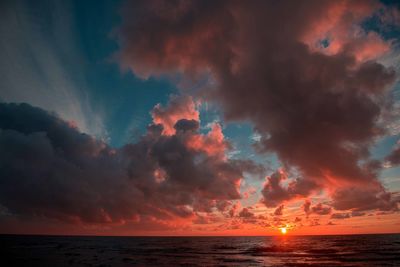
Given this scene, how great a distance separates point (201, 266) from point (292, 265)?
16951 mm

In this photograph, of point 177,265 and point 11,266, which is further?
point 177,265

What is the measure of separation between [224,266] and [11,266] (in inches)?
1476

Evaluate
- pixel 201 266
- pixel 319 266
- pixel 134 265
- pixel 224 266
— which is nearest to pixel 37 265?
pixel 134 265

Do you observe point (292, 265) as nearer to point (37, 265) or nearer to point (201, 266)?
point (201, 266)

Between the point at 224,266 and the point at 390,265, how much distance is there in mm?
30707

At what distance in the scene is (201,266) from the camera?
5038cm

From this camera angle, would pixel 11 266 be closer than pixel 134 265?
Yes

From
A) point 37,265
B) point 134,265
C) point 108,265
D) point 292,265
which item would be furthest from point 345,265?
Answer: point 37,265

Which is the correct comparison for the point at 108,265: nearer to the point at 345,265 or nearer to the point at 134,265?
the point at 134,265

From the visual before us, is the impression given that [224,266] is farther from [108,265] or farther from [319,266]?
[108,265]

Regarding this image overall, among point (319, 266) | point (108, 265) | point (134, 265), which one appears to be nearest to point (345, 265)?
point (319, 266)

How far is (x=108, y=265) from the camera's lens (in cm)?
5172

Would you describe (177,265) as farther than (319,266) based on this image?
Yes

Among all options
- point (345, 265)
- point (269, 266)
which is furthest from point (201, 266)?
point (345, 265)
